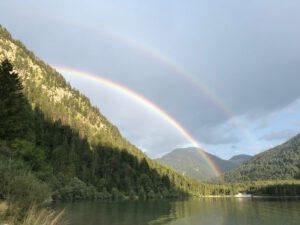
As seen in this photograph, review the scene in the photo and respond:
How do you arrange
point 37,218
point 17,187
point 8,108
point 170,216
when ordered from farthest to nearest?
1. point 170,216
2. point 8,108
3. point 17,187
4. point 37,218

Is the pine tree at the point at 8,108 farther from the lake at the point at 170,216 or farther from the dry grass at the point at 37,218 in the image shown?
the dry grass at the point at 37,218

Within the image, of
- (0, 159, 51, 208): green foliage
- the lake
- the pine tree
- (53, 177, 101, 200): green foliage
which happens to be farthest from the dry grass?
(53, 177, 101, 200): green foliage

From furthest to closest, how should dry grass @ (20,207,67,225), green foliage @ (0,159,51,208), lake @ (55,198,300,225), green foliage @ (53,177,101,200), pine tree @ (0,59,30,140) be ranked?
green foliage @ (53,177,101,200)
lake @ (55,198,300,225)
pine tree @ (0,59,30,140)
green foliage @ (0,159,51,208)
dry grass @ (20,207,67,225)

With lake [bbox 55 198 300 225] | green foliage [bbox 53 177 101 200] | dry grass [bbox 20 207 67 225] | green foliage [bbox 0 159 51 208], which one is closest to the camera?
dry grass [bbox 20 207 67 225]

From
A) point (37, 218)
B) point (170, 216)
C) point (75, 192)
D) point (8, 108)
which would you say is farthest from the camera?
point (75, 192)

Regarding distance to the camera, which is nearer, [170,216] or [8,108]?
[8,108]

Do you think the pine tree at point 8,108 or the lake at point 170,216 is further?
the lake at point 170,216

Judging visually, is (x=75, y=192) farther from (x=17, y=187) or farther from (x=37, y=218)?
(x=37, y=218)

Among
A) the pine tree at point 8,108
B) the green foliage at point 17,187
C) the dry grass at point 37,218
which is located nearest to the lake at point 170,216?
the pine tree at point 8,108

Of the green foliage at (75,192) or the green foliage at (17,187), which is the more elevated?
the green foliage at (75,192)

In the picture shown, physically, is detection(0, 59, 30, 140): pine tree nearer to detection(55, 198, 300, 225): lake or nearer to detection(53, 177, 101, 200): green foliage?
detection(55, 198, 300, 225): lake

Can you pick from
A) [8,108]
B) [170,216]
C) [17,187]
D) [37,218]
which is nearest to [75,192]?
[170,216]

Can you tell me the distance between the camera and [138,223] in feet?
231

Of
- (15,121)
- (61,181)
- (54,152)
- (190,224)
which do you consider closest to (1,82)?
(15,121)
